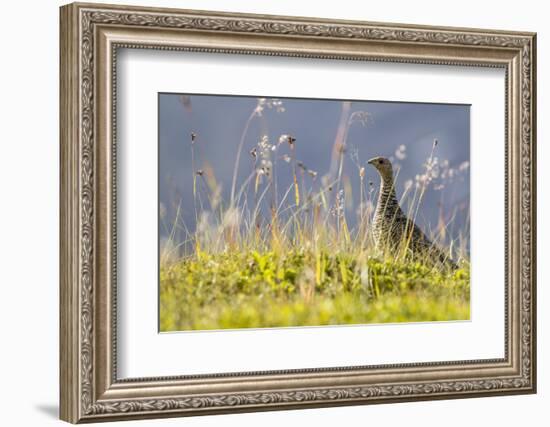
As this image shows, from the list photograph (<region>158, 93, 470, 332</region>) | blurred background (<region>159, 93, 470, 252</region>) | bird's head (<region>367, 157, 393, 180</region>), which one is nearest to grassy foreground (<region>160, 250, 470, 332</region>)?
photograph (<region>158, 93, 470, 332</region>)

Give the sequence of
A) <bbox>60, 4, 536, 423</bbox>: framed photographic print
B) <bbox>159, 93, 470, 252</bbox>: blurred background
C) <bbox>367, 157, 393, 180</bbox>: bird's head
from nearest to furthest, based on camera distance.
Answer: <bbox>60, 4, 536, 423</bbox>: framed photographic print
<bbox>159, 93, 470, 252</bbox>: blurred background
<bbox>367, 157, 393, 180</bbox>: bird's head

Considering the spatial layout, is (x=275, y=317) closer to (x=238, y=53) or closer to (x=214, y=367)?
(x=214, y=367)

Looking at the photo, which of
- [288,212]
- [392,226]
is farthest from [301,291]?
[392,226]

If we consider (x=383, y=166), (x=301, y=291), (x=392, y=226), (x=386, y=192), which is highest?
(x=383, y=166)

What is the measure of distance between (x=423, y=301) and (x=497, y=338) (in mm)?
423

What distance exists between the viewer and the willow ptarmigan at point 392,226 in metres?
5.17

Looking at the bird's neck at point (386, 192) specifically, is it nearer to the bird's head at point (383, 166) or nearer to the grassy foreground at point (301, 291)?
the bird's head at point (383, 166)

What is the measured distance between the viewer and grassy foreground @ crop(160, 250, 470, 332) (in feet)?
15.8

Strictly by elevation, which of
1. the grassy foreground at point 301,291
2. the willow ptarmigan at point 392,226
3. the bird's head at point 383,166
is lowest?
the grassy foreground at point 301,291

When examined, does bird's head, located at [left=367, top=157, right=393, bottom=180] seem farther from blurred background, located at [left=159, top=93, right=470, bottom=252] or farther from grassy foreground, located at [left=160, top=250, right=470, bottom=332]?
grassy foreground, located at [left=160, top=250, right=470, bottom=332]

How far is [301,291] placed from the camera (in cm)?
500

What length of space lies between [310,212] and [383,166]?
387 mm

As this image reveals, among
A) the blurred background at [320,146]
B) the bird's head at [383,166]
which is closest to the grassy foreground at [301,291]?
the blurred background at [320,146]

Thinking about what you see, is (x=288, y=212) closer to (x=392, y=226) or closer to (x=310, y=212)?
(x=310, y=212)
